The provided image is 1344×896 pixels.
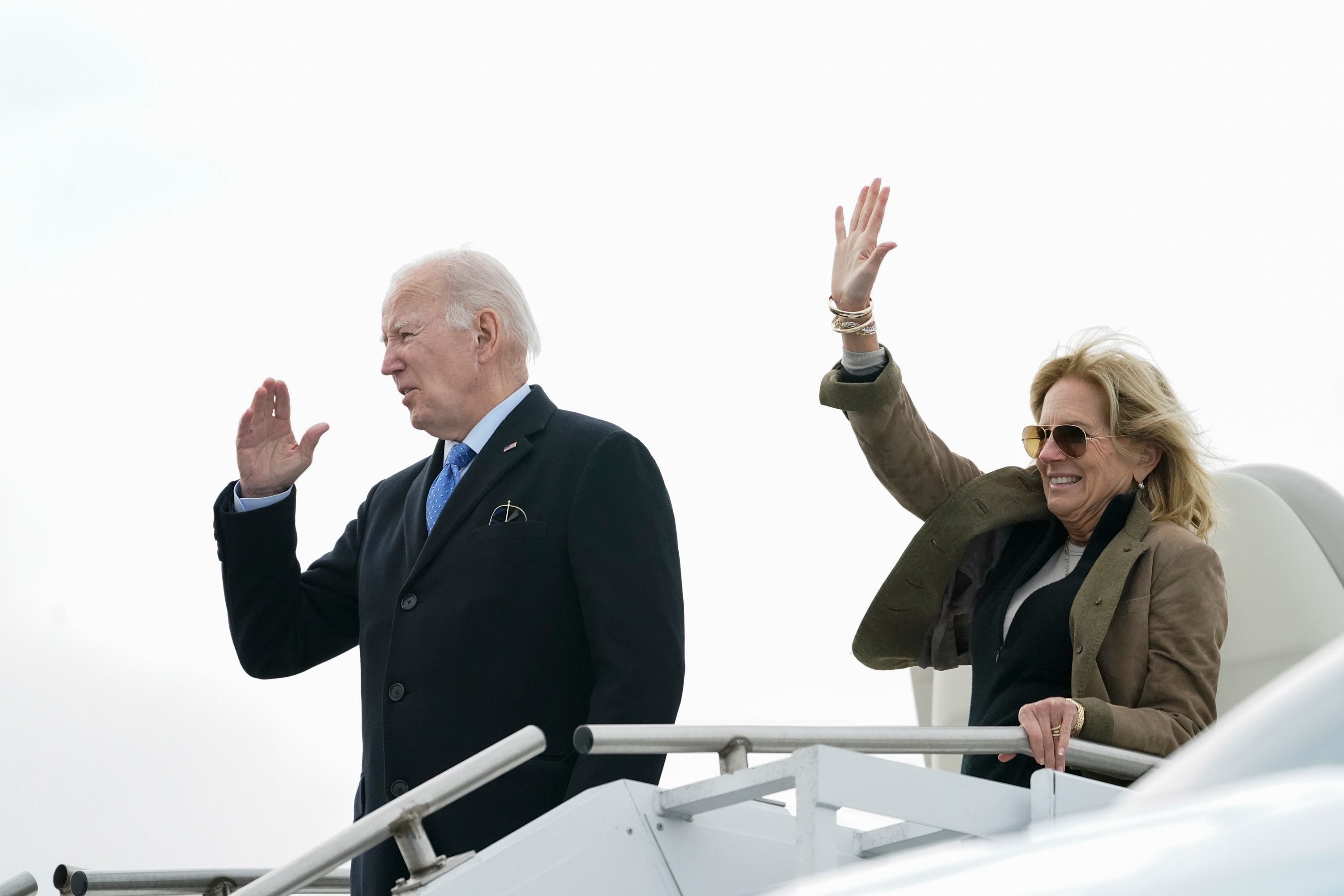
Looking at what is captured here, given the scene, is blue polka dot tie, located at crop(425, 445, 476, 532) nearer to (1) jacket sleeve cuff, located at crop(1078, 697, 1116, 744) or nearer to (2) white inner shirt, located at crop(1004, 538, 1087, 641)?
(2) white inner shirt, located at crop(1004, 538, 1087, 641)

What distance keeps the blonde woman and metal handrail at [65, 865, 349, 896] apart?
46.9 inches

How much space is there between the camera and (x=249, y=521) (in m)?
2.83

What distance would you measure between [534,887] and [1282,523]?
111 inches

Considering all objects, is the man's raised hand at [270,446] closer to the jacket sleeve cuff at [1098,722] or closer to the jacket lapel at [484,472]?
the jacket lapel at [484,472]

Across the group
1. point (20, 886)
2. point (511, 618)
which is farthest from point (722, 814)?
point (20, 886)

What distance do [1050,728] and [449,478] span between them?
1.10 metres

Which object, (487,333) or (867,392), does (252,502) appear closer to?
(487,333)

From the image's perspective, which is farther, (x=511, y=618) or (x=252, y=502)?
(x=252, y=502)

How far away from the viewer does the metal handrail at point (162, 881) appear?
2596mm

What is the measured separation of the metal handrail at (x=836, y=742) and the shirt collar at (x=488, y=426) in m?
0.74

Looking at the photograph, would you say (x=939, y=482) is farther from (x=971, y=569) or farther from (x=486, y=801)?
(x=486, y=801)

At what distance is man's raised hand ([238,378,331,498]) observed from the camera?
289 cm

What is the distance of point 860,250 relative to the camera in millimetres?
2895

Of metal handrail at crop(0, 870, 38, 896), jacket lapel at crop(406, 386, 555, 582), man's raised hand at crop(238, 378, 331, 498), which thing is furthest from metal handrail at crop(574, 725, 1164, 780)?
metal handrail at crop(0, 870, 38, 896)
